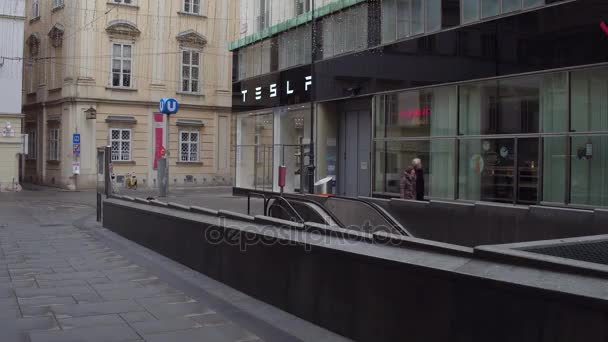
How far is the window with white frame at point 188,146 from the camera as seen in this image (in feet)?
136

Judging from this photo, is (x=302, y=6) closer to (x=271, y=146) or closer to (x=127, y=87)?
(x=271, y=146)

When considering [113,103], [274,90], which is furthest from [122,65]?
[274,90]

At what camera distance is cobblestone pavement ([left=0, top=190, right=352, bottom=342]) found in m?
6.07

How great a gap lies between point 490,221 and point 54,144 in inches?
1333

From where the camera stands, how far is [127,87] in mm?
39562

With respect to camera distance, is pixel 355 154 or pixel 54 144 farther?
pixel 54 144

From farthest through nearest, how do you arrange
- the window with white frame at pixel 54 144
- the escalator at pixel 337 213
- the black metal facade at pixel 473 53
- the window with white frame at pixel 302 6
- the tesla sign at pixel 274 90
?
1. the window with white frame at pixel 54 144
2. the window with white frame at pixel 302 6
3. the tesla sign at pixel 274 90
4. the black metal facade at pixel 473 53
5. the escalator at pixel 337 213

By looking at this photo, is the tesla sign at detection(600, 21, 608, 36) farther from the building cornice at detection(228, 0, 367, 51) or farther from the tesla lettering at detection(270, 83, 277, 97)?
the tesla lettering at detection(270, 83, 277, 97)

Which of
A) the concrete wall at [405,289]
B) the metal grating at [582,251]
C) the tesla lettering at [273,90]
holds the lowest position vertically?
the concrete wall at [405,289]

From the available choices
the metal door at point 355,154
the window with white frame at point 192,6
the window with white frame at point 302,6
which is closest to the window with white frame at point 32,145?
the window with white frame at point 192,6

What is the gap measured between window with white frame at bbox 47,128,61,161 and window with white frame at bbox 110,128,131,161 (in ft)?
10.4

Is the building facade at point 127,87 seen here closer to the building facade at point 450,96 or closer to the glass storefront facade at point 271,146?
the glass storefront facade at point 271,146

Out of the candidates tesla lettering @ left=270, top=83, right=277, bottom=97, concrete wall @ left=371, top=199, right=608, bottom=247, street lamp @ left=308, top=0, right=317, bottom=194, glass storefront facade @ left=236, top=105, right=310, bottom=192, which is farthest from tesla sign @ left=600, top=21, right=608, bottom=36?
tesla lettering @ left=270, top=83, right=277, bottom=97

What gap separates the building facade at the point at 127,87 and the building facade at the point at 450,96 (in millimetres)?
13656
